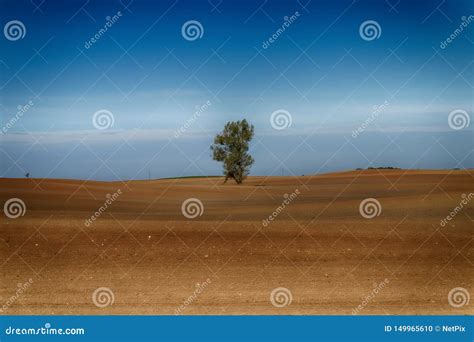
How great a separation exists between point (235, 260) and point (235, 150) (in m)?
11.8

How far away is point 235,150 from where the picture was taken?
24.8 m

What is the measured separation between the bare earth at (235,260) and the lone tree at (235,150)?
3251mm

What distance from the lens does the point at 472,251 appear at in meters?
14.0

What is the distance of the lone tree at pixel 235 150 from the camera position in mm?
21328

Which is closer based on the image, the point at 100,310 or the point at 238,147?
the point at 100,310

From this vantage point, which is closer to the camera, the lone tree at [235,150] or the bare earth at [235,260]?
the bare earth at [235,260]

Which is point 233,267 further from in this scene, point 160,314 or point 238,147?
point 238,147

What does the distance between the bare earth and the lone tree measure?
3.25 meters

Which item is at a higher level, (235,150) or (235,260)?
(235,150)

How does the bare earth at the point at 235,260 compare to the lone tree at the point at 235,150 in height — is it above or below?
below

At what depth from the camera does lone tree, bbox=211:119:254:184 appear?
21.3 m

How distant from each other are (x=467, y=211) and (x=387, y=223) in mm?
3133

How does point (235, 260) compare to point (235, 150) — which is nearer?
point (235, 260)

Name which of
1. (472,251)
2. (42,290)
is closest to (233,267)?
(42,290)
